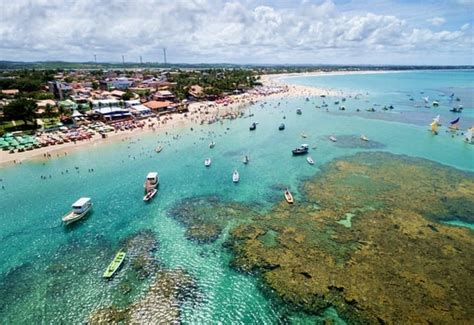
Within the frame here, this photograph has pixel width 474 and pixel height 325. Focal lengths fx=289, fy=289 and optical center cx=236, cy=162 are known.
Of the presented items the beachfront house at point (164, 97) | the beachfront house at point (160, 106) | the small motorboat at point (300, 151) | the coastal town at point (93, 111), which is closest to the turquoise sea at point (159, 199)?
the small motorboat at point (300, 151)

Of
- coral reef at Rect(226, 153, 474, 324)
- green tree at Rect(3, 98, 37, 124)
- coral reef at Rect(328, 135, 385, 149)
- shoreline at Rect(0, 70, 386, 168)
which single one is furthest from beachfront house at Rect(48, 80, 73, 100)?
coral reef at Rect(226, 153, 474, 324)

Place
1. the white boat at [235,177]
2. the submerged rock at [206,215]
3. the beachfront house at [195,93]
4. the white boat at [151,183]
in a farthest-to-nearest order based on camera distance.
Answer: the beachfront house at [195,93] < the white boat at [235,177] < the white boat at [151,183] < the submerged rock at [206,215]

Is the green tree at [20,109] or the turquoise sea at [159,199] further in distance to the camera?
the green tree at [20,109]

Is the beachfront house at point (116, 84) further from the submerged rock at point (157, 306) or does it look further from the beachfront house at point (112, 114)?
the submerged rock at point (157, 306)

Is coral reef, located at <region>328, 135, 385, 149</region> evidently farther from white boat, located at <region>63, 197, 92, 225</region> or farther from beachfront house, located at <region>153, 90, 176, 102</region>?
beachfront house, located at <region>153, 90, 176, 102</region>

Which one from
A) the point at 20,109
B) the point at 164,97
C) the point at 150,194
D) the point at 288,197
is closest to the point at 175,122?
the point at 164,97

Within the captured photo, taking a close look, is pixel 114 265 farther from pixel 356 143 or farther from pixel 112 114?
pixel 112 114

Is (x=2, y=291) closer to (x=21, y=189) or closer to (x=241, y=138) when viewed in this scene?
(x=21, y=189)
